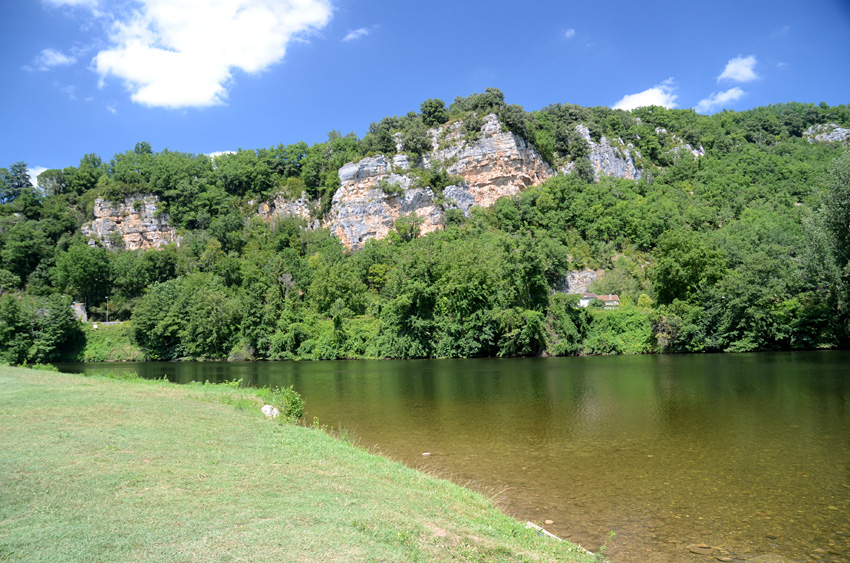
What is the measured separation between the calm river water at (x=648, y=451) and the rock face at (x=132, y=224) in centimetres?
8936

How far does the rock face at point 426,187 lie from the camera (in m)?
91.9

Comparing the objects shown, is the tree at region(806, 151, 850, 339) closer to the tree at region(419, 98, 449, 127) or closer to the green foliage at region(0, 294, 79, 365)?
the tree at region(419, 98, 449, 127)

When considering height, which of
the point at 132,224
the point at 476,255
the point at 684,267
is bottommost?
the point at 684,267

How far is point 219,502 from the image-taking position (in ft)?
22.4

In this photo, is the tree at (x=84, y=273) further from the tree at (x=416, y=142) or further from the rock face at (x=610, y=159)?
the rock face at (x=610, y=159)

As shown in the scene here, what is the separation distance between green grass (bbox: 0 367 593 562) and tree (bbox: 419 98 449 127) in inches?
4008

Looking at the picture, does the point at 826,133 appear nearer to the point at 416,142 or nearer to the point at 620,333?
the point at 416,142

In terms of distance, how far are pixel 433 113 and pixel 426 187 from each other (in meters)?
23.4

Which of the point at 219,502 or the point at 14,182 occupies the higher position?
the point at 14,182

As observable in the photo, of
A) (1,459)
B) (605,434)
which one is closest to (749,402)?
(605,434)

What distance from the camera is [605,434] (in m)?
15.6

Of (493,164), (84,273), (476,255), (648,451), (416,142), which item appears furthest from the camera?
(416,142)

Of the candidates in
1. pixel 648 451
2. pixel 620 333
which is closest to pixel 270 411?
pixel 648 451

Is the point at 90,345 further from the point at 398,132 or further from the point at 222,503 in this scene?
the point at 222,503
